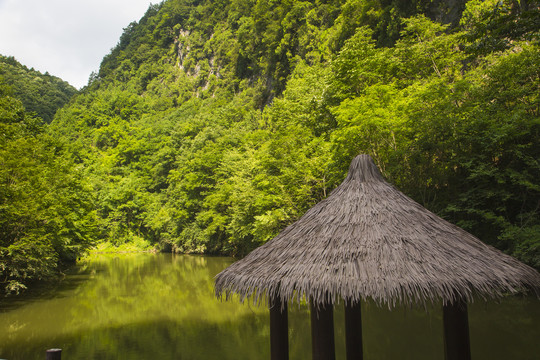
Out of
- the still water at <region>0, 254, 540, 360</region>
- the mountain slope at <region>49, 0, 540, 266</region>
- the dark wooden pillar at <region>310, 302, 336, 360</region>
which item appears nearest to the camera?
the dark wooden pillar at <region>310, 302, 336, 360</region>

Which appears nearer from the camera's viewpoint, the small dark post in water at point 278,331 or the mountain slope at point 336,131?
the small dark post in water at point 278,331

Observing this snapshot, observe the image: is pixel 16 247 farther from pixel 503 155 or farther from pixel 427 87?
pixel 503 155

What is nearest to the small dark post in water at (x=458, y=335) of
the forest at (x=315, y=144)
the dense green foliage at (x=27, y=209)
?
the forest at (x=315, y=144)

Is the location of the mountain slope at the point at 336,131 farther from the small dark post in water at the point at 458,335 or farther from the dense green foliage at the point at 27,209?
the dense green foliage at the point at 27,209

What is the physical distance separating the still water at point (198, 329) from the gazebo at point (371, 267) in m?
1.88

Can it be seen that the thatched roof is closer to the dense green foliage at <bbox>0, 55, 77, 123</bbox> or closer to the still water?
the still water

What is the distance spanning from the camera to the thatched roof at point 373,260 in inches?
164

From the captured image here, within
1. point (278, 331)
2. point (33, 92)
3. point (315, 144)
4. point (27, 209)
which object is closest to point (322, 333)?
point (278, 331)

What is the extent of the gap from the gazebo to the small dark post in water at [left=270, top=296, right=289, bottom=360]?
0.01 metres

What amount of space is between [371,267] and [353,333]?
88.5 inches

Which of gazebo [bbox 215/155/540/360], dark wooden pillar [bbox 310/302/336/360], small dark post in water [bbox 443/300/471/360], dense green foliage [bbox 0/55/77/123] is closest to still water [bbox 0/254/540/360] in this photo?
small dark post in water [bbox 443/300/471/360]

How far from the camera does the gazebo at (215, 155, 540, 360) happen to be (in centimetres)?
418

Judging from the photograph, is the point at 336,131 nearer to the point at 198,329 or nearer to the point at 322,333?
the point at 198,329

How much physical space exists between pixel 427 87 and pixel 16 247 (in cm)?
1548
